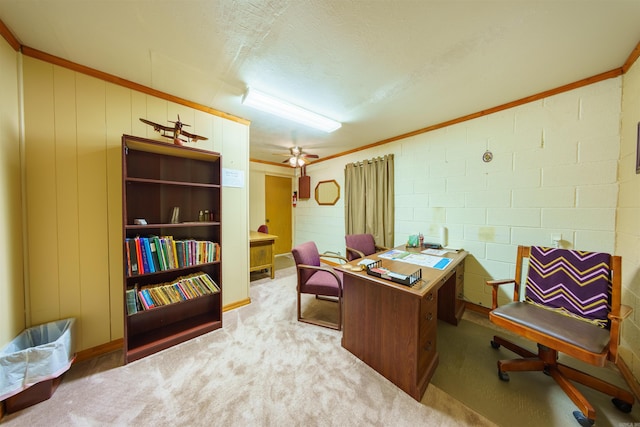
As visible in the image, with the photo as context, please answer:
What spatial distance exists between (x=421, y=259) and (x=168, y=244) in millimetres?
2409

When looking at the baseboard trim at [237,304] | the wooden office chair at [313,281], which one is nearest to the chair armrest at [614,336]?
the wooden office chair at [313,281]

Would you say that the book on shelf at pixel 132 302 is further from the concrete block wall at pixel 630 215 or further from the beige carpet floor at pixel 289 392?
the concrete block wall at pixel 630 215

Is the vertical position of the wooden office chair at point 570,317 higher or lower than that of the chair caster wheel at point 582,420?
higher

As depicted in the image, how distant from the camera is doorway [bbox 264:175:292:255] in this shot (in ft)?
16.5

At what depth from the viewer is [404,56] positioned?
1529 mm

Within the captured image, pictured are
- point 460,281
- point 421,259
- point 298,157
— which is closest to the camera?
point 421,259

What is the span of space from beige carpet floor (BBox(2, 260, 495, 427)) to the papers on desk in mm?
909

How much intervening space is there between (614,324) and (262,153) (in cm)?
450

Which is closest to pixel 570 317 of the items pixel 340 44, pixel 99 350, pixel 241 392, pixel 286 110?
pixel 241 392

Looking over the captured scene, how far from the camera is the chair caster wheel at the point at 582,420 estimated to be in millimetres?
1146

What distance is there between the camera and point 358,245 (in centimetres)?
290

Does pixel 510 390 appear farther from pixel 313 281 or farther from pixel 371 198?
pixel 371 198

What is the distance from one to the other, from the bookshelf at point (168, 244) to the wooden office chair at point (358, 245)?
1605 mm

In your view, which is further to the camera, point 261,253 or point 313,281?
point 261,253
